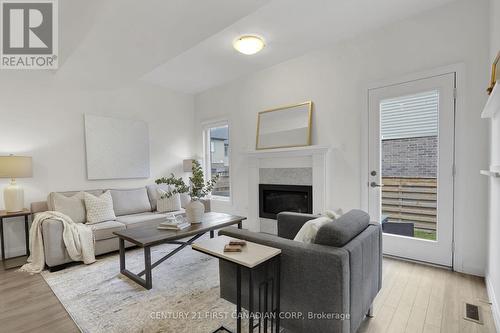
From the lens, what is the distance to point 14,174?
3.15 meters

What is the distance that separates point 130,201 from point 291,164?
9.21ft

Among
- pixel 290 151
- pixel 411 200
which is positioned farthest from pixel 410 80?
pixel 290 151

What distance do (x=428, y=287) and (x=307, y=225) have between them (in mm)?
1577

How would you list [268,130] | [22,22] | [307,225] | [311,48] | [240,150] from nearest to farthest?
[307,225] → [22,22] → [311,48] → [268,130] → [240,150]

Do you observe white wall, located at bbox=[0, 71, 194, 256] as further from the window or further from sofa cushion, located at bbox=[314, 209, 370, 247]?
sofa cushion, located at bbox=[314, 209, 370, 247]

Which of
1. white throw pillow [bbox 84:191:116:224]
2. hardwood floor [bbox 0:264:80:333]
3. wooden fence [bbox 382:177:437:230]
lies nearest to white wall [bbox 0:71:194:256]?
white throw pillow [bbox 84:191:116:224]

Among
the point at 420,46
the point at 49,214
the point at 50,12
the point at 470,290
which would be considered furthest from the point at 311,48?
the point at 49,214

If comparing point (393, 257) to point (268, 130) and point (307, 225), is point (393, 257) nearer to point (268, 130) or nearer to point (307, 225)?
point (307, 225)

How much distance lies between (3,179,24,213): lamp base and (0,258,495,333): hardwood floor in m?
0.90

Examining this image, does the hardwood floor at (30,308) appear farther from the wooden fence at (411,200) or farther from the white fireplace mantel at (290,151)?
the wooden fence at (411,200)

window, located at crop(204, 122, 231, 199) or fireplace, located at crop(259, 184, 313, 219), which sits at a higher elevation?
window, located at crop(204, 122, 231, 199)

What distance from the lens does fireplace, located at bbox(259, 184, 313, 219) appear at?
3.91 m

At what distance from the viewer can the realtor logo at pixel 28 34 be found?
8.10 ft

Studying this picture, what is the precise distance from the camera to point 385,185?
3.14 metres
